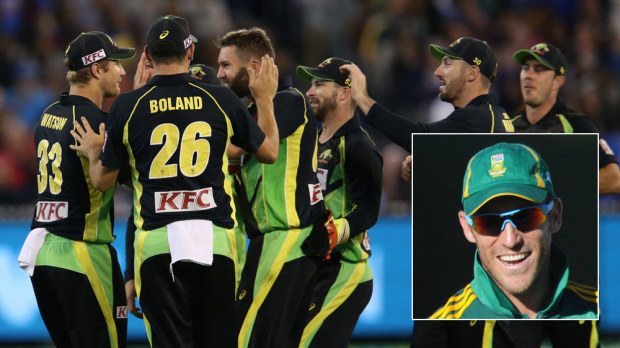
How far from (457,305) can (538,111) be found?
2274mm

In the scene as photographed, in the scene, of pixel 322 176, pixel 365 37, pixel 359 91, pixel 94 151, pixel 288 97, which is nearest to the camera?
pixel 94 151

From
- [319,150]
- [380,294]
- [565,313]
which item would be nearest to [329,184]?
[319,150]

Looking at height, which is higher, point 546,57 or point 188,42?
point 546,57

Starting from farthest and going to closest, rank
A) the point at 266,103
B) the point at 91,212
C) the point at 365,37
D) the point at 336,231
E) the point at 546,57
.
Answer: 1. the point at 365,37
2. the point at 546,57
3. the point at 336,231
4. the point at 91,212
5. the point at 266,103

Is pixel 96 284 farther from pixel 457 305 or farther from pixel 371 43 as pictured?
pixel 371 43

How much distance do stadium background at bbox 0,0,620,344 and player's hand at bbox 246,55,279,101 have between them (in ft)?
18.0

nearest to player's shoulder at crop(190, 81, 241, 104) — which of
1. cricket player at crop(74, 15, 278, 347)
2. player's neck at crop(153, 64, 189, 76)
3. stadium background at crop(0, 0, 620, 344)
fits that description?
cricket player at crop(74, 15, 278, 347)

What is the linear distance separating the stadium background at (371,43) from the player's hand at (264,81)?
5.48m

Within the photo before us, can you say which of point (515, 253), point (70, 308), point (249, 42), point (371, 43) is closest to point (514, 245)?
point (515, 253)

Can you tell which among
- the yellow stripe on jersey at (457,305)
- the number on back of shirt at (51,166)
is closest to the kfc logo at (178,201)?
the number on back of shirt at (51,166)

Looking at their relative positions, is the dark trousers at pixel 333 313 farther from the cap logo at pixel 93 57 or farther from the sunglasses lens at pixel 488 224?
the cap logo at pixel 93 57

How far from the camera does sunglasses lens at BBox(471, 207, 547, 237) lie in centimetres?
611

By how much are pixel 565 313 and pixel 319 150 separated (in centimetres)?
223

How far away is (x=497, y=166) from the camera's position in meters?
6.17
